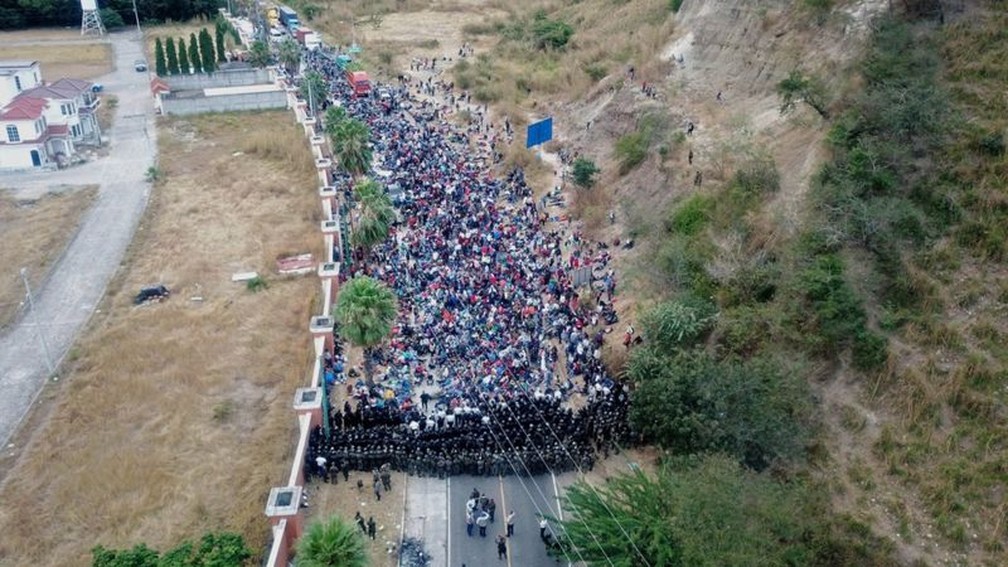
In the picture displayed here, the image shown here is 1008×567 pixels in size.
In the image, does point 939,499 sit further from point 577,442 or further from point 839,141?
point 839,141

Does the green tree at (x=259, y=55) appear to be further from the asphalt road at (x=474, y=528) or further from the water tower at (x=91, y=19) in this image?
the asphalt road at (x=474, y=528)

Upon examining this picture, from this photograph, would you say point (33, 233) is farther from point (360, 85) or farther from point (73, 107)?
point (360, 85)

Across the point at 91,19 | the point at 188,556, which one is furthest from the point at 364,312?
the point at 91,19

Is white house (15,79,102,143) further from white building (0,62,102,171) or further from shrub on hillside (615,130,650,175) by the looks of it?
shrub on hillside (615,130,650,175)

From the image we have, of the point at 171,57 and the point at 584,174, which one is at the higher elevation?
the point at 171,57

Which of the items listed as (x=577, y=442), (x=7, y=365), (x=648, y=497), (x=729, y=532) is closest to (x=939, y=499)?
(x=729, y=532)

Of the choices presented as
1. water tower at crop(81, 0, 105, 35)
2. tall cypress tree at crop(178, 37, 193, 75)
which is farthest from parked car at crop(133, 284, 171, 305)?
A: water tower at crop(81, 0, 105, 35)
